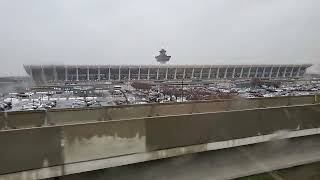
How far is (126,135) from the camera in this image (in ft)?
19.5

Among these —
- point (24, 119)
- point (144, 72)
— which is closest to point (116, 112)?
point (24, 119)

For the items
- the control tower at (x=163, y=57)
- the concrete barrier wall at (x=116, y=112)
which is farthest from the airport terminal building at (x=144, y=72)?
the concrete barrier wall at (x=116, y=112)

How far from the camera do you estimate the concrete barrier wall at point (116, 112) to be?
25.2 ft

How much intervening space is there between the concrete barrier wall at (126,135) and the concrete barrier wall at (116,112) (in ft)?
8.28

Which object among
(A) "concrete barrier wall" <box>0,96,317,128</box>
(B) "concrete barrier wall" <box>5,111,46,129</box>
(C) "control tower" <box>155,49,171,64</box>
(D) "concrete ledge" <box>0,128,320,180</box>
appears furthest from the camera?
(C) "control tower" <box>155,49,171,64</box>

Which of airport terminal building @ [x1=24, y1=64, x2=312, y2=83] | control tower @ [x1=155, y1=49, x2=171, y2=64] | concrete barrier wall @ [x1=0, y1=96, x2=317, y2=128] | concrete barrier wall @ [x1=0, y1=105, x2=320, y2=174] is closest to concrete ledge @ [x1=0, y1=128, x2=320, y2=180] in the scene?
concrete barrier wall @ [x1=0, y1=105, x2=320, y2=174]

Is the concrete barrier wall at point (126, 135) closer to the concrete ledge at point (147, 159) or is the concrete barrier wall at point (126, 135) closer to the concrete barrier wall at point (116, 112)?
the concrete ledge at point (147, 159)

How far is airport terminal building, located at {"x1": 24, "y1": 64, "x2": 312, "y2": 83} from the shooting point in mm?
99125

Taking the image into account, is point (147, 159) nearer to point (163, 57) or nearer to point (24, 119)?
point (24, 119)

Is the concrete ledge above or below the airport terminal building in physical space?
below

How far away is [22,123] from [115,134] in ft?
9.89

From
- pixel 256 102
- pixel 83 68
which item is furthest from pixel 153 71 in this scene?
pixel 256 102

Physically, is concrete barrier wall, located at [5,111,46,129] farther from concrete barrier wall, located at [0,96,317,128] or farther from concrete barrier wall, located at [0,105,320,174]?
concrete barrier wall, located at [0,105,320,174]

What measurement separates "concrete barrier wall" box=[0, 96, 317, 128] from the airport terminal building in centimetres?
9037
